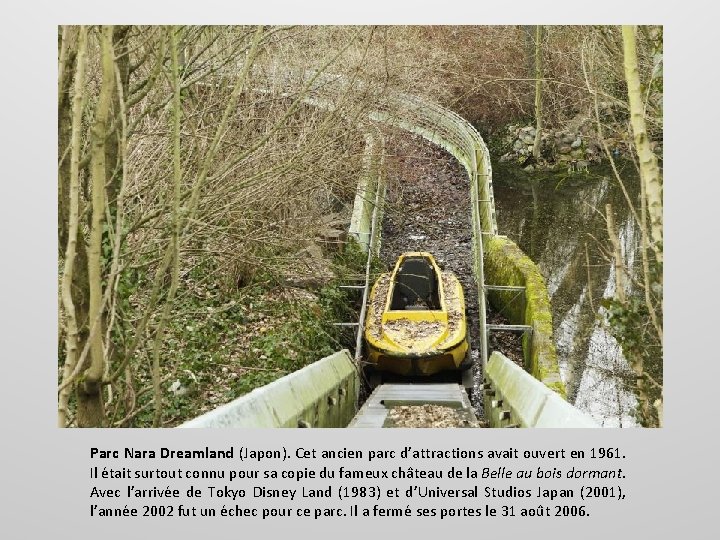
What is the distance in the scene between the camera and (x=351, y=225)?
13320 mm

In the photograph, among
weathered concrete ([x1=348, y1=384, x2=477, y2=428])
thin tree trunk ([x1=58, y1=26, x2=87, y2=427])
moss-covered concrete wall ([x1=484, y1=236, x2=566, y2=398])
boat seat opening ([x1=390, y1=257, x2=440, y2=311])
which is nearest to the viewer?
thin tree trunk ([x1=58, y1=26, x2=87, y2=427])

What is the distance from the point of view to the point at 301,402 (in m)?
6.33

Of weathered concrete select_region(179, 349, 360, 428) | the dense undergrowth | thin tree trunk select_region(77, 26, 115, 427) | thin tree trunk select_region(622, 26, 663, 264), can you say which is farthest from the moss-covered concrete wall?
thin tree trunk select_region(77, 26, 115, 427)

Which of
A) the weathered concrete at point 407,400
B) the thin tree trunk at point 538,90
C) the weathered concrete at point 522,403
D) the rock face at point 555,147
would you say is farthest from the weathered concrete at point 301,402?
the rock face at point 555,147

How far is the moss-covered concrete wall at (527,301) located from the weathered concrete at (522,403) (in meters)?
0.58

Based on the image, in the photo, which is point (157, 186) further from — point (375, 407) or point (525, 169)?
point (525, 169)

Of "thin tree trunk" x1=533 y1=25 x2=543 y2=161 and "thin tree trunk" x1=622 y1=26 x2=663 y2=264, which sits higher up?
"thin tree trunk" x1=533 y1=25 x2=543 y2=161

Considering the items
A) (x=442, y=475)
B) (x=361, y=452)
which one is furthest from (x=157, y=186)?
(x=442, y=475)

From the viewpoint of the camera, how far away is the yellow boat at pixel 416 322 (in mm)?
10188

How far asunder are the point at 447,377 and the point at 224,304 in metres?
3.18

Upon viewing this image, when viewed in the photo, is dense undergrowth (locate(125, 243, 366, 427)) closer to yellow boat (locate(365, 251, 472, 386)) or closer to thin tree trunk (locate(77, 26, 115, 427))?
yellow boat (locate(365, 251, 472, 386))

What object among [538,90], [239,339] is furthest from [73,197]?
[538,90]

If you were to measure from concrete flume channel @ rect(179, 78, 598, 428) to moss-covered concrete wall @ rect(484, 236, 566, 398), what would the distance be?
0.01m

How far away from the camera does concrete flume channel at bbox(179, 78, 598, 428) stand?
5.47 meters
